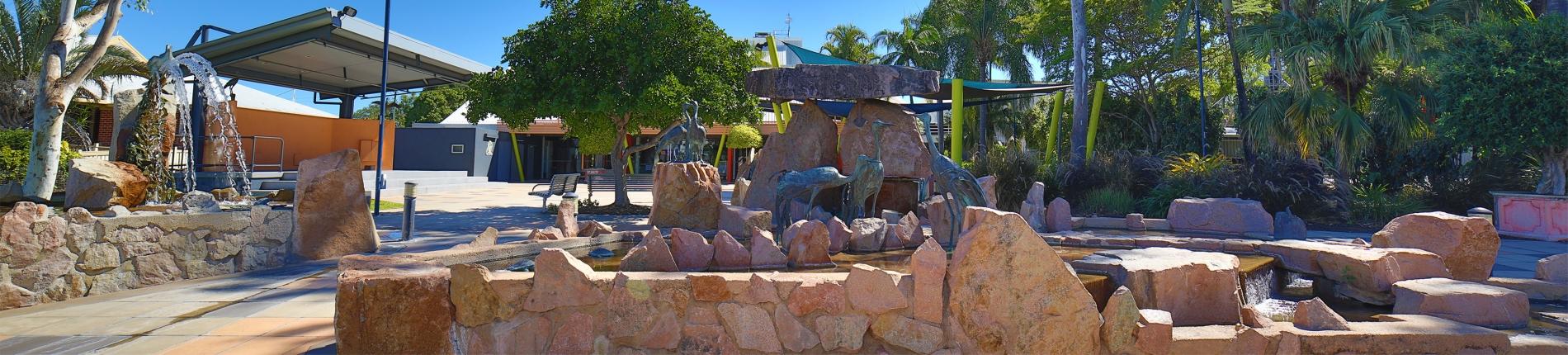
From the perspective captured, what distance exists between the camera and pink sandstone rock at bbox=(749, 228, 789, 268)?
438cm

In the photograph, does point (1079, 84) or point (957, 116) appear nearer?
point (957, 116)

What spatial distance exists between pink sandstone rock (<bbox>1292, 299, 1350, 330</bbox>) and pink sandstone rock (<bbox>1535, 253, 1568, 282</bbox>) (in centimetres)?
273

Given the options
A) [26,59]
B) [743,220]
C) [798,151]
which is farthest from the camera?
[26,59]

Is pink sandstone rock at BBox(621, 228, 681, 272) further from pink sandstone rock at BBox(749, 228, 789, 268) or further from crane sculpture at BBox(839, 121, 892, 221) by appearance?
crane sculpture at BBox(839, 121, 892, 221)

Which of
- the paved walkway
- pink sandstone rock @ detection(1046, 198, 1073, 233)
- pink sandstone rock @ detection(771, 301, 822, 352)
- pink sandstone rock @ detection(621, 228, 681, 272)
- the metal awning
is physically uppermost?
the metal awning

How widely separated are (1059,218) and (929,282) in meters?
5.25

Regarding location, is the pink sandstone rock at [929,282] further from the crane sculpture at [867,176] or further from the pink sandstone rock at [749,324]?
the crane sculpture at [867,176]

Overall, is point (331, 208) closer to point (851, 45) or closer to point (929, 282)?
point (929, 282)

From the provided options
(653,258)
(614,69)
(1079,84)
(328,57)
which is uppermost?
(328,57)

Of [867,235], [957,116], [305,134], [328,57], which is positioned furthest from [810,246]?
[305,134]

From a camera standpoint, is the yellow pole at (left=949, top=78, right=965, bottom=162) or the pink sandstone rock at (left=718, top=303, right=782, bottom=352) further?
the yellow pole at (left=949, top=78, right=965, bottom=162)

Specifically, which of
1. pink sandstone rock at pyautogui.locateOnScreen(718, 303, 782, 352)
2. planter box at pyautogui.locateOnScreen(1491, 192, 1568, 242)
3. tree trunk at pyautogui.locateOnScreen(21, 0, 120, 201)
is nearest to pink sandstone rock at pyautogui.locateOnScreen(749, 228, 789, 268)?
pink sandstone rock at pyautogui.locateOnScreen(718, 303, 782, 352)

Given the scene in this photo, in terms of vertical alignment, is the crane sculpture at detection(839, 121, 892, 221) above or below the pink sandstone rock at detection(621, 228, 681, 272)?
above

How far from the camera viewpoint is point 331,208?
232 inches
